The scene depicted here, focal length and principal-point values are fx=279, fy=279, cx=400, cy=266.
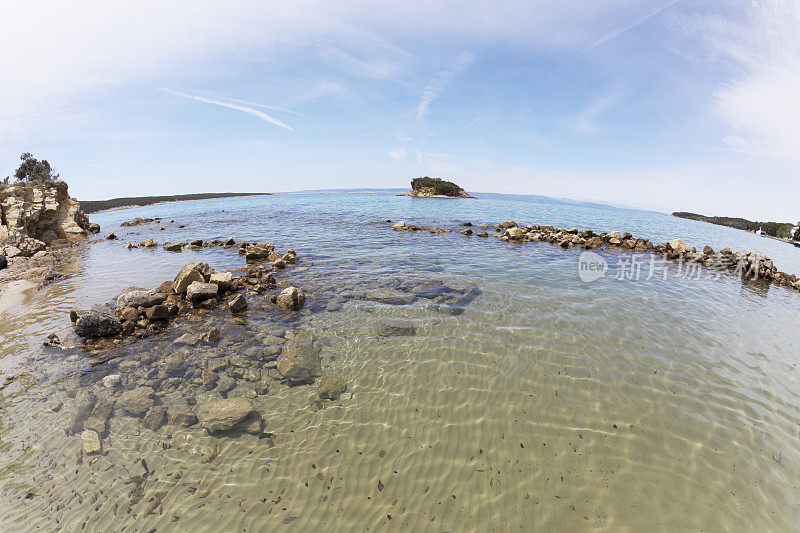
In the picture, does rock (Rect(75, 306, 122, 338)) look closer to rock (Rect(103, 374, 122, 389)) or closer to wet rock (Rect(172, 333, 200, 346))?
wet rock (Rect(172, 333, 200, 346))

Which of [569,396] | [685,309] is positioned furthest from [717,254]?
[569,396]

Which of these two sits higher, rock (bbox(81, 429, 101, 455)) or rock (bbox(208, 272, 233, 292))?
rock (bbox(208, 272, 233, 292))

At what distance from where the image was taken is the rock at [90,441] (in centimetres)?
529

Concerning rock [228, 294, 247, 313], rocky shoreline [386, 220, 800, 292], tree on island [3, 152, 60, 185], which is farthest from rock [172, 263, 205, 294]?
tree on island [3, 152, 60, 185]

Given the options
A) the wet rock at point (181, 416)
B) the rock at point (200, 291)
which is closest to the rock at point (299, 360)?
the wet rock at point (181, 416)

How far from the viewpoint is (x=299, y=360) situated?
25.5ft

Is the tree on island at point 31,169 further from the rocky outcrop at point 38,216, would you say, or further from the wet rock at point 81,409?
the wet rock at point 81,409

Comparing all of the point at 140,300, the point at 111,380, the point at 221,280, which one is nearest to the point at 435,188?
the point at 221,280

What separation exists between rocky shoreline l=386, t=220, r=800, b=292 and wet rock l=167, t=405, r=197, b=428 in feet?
Result: 85.1

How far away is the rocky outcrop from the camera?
80.2 ft

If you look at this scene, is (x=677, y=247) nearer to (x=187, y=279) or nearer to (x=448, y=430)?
(x=448, y=430)

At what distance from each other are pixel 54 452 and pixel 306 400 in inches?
179

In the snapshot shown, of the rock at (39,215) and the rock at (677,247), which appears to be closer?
the rock at (677,247)

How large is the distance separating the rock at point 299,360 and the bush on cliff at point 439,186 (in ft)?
338
